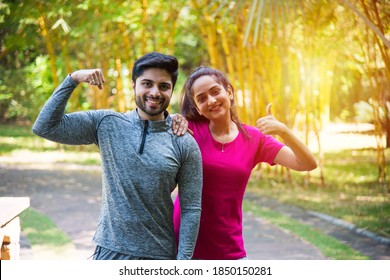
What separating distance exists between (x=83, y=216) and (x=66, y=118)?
143 inches

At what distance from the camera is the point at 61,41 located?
329 inches

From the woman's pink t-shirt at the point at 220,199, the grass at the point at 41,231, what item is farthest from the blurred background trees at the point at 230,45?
the woman's pink t-shirt at the point at 220,199

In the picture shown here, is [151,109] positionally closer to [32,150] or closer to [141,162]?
[141,162]

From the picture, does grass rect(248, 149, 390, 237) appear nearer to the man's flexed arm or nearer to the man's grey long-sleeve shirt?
the man's grey long-sleeve shirt

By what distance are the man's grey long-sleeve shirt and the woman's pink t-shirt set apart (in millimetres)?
99

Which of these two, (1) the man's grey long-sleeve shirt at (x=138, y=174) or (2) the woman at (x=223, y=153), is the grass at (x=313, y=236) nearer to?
(2) the woman at (x=223, y=153)

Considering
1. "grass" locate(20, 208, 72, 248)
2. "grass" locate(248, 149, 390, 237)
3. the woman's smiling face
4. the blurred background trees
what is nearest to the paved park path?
"grass" locate(20, 208, 72, 248)

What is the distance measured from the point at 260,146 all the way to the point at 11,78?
22.6 ft

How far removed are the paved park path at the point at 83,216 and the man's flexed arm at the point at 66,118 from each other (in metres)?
2.27

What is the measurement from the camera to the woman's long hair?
6.06ft

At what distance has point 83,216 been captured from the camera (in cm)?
518

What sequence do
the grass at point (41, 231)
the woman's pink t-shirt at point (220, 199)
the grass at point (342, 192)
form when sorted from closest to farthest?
the woman's pink t-shirt at point (220, 199), the grass at point (41, 231), the grass at point (342, 192)

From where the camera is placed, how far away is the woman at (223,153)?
69.2 inches

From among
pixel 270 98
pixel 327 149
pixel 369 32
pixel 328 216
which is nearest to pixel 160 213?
pixel 328 216
